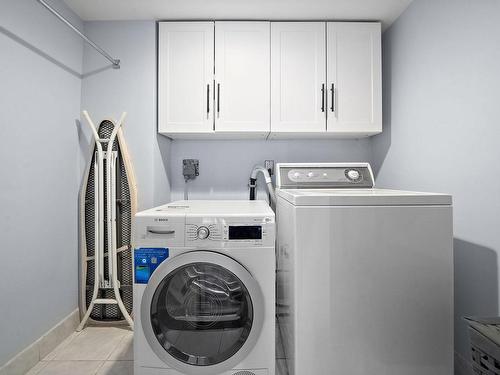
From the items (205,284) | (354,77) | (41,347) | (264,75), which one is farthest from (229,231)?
(354,77)

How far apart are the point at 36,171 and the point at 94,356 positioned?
4.00ft

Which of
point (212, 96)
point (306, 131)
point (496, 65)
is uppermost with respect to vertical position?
point (212, 96)

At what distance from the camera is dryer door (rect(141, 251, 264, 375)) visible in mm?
1370

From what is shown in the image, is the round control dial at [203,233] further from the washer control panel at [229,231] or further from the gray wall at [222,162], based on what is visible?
the gray wall at [222,162]

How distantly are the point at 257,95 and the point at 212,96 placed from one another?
345mm

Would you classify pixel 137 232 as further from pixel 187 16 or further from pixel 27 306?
pixel 187 16

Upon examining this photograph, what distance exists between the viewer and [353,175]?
2221mm

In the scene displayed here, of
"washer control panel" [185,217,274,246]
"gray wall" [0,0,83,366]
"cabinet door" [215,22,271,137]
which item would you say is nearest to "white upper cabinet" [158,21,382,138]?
"cabinet door" [215,22,271,137]

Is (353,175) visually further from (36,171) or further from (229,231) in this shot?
(36,171)

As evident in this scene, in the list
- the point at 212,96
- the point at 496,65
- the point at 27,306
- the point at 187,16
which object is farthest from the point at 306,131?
the point at 27,306

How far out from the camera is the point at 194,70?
212 centimetres

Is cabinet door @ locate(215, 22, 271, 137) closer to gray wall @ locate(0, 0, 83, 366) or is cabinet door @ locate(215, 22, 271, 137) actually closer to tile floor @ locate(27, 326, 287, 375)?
gray wall @ locate(0, 0, 83, 366)

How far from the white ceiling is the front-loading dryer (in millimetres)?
1532

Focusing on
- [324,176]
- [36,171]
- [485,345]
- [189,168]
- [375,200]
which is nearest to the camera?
[485,345]
